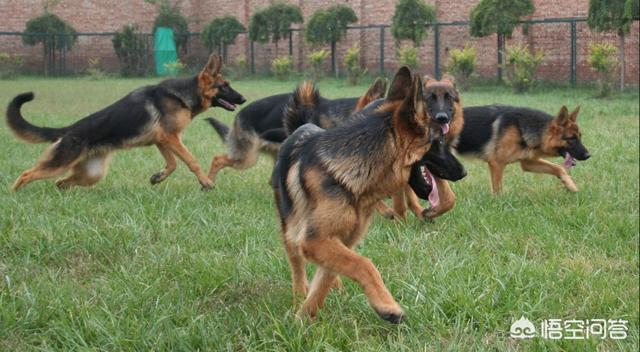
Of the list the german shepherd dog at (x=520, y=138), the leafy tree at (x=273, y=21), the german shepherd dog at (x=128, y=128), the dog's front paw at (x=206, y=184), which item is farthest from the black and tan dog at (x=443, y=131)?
the leafy tree at (x=273, y=21)

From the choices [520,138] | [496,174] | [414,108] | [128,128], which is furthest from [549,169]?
[414,108]

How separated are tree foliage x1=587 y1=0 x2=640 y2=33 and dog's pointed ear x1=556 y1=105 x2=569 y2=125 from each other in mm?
1211

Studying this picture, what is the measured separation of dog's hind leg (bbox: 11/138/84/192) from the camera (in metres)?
6.69

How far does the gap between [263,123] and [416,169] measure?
4.16 m

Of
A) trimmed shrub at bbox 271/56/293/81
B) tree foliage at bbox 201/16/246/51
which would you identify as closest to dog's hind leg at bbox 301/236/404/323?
tree foliage at bbox 201/16/246/51

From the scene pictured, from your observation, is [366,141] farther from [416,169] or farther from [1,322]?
[1,322]

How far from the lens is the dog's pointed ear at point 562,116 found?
7.07 meters

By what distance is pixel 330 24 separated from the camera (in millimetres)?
11031

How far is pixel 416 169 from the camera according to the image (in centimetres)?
339

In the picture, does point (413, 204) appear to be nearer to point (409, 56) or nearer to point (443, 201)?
point (443, 201)

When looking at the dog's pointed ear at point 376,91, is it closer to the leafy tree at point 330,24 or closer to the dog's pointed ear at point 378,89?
the dog's pointed ear at point 378,89

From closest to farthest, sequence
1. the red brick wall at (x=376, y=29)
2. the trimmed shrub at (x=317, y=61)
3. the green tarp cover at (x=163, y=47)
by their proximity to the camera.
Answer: the red brick wall at (x=376, y=29)
the green tarp cover at (x=163, y=47)
the trimmed shrub at (x=317, y=61)

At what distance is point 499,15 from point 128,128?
3782 mm

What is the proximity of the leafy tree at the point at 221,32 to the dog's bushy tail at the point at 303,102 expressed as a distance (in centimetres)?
370
